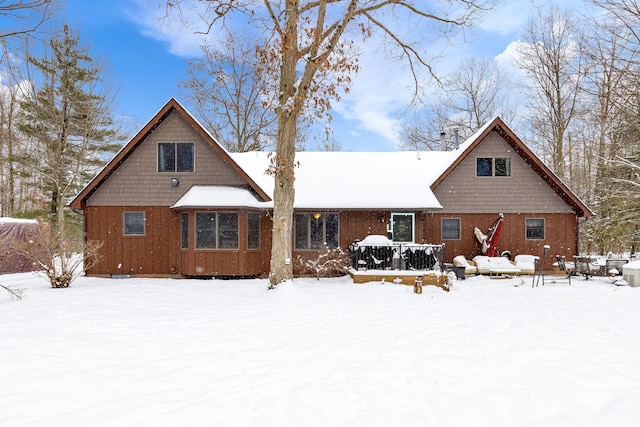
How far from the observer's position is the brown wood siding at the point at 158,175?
13.2 m

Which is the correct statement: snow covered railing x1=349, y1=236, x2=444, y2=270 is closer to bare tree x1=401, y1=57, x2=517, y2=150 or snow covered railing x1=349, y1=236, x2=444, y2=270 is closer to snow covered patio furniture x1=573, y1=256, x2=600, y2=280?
snow covered patio furniture x1=573, y1=256, x2=600, y2=280

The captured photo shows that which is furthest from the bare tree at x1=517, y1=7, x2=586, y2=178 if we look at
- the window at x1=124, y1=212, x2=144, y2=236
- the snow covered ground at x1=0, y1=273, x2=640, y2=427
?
the window at x1=124, y1=212, x2=144, y2=236

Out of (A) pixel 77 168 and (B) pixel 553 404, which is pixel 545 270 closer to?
(B) pixel 553 404

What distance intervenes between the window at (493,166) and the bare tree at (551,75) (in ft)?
35.0

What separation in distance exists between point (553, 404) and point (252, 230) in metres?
10.9

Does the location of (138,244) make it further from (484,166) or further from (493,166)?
(493,166)

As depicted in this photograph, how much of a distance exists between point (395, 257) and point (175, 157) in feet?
29.0

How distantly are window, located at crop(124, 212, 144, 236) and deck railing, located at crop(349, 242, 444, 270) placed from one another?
801cm

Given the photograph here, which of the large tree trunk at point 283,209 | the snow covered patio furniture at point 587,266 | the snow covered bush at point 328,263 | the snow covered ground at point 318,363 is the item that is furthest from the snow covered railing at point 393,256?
the snow covered patio furniture at point 587,266

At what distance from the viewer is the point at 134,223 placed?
13.3m

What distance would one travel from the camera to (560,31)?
886 inches

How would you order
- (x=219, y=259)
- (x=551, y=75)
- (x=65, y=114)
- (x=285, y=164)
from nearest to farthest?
1. (x=285, y=164)
2. (x=219, y=259)
3. (x=65, y=114)
4. (x=551, y=75)

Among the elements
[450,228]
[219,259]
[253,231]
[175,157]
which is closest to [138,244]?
[219,259]

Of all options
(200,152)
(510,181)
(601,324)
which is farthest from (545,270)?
(200,152)
